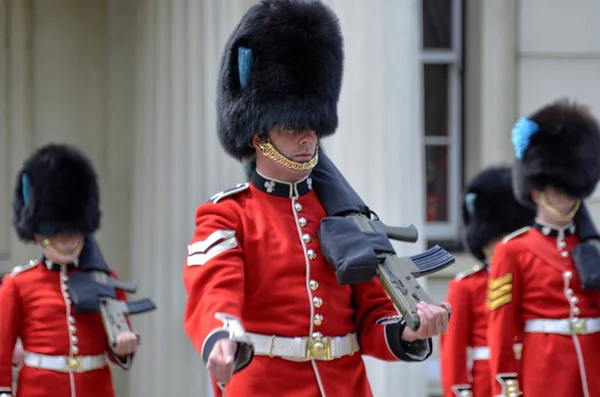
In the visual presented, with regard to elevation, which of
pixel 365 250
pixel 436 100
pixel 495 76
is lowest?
pixel 365 250

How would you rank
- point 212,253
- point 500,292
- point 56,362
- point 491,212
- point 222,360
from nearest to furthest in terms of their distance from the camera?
point 222,360 < point 212,253 < point 500,292 < point 56,362 < point 491,212

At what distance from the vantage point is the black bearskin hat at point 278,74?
3.64 m

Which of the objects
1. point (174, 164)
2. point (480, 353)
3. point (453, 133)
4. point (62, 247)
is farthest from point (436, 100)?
point (62, 247)

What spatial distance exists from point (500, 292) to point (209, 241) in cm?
211

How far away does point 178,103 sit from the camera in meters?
7.04

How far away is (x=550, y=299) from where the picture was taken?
5.34 metres

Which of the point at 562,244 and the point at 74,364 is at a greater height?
the point at 562,244

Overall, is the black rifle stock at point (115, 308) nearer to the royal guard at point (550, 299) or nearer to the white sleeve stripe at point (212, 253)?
the royal guard at point (550, 299)

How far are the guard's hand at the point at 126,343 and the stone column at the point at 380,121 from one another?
1007 mm

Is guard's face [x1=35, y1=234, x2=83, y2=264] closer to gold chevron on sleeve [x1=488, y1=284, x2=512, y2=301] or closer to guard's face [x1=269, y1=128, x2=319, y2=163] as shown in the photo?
gold chevron on sleeve [x1=488, y1=284, x2=512, y2=301]

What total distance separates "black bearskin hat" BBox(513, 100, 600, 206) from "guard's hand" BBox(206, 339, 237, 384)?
104 inches

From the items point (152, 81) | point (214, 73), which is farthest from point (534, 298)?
point (152, 81)

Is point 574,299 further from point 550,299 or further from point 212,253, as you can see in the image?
point 212,253

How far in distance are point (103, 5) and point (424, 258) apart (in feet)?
15.5
